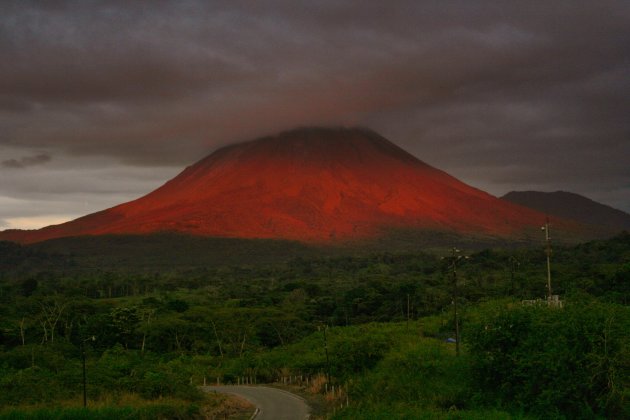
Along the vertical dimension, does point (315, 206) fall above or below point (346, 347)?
above

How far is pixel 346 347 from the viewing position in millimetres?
31594

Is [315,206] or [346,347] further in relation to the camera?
[315,206]

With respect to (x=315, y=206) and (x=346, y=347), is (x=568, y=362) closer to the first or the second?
(x=346, y=347)

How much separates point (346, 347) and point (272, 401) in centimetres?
553

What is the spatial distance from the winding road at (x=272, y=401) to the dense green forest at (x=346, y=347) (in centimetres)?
123

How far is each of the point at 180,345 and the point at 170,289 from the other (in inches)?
1463

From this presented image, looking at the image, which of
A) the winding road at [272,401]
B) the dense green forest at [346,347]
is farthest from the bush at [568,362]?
the winding road at [272,401]

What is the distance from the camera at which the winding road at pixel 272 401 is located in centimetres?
2399

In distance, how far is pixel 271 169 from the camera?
191 meters

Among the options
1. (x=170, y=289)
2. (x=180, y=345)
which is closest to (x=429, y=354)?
(x=180, y=345)

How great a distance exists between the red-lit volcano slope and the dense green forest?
2810 inches

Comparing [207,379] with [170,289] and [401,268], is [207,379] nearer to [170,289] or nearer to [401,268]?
[170,289]

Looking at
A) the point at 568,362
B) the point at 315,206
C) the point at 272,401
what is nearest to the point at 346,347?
the point at 272,401

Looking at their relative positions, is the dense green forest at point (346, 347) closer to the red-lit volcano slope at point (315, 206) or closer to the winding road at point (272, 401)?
the winding road at point (272, 401)
